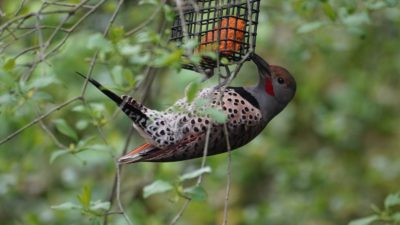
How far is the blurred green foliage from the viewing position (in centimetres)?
690

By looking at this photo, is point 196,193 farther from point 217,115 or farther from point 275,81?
point 275,81

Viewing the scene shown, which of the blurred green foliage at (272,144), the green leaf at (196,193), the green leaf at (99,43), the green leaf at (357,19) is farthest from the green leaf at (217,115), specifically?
the blurred green foliage at (272,144)

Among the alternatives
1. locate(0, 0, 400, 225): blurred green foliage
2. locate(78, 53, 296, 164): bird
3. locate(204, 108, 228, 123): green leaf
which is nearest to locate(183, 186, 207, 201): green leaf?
locate(204, 108, 228, 123): green leaf

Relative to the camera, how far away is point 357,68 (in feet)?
27.3

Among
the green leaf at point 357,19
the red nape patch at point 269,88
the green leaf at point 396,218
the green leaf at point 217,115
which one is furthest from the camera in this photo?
the green leaf at point 357,19

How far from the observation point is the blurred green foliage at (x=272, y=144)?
690cm

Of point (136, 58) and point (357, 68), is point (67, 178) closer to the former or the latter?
point (357, 68)

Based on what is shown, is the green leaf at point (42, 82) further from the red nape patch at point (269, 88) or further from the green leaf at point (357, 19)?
the green leaf at point (357, 19)

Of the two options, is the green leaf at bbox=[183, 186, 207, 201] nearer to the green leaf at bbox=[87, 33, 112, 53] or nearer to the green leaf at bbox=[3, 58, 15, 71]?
the green leaf at bbox=[87, 33, 112, 53]

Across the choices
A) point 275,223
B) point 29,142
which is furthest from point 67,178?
point 275,223

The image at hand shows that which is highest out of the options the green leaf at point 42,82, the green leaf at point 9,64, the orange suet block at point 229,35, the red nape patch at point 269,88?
the orange suet block at point 229,35

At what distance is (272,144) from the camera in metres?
8.36

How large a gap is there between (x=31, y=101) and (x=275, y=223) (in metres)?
3.65

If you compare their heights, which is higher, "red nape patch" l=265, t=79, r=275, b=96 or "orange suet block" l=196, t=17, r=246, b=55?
"orange suet block" l=196, t=17, r=246, b=55
